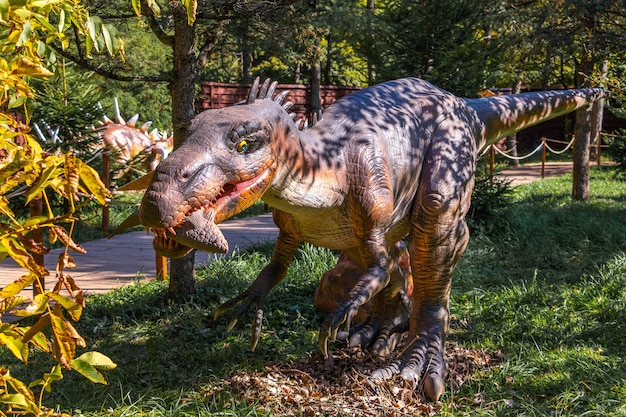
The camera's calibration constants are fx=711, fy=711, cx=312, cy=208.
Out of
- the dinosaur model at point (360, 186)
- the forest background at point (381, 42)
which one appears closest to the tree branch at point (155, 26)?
the forest background at point (381, 42)

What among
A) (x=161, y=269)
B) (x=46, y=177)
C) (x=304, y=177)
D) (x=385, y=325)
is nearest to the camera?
(x=46, y=177)

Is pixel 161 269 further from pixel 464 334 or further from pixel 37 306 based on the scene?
pixel 37 306

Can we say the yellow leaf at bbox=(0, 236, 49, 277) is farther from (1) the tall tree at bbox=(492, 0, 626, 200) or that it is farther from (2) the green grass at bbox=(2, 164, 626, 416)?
(1) the tall tree at bbox=(492, 0, 626, 200)

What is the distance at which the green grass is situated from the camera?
13.0ft

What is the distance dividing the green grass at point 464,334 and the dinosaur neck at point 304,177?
3.81 feet

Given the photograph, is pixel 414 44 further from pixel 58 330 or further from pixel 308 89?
pixel 308 89

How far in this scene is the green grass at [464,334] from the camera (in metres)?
3.95

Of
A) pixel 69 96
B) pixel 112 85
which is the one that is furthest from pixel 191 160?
pixel 112 85

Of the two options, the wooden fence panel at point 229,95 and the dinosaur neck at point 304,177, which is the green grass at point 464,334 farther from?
the wooden fence panel at point 229,95

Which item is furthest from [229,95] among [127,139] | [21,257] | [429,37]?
[21,257]

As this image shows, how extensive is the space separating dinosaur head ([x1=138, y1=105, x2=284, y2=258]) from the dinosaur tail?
2.11 meters

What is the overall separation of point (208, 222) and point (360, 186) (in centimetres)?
110

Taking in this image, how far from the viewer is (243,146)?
2.88 metres

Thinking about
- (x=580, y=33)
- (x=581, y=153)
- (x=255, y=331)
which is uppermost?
(x=580, y=33)
